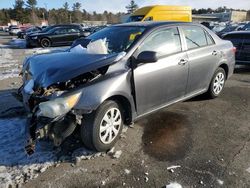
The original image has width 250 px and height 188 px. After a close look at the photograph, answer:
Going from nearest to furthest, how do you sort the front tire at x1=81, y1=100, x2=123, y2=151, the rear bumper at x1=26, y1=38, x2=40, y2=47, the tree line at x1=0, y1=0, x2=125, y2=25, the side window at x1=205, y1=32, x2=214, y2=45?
1. the front tire at x1=81, y1=100, x2=123, y2=151
2. the side window at x1=205, y1=32, x2=214, y2=45
3. the rear bumper at x1=26, y1=38, x2=40, y2=47
4. the tree line at x1=0, y1=0, x2=125, y2=25

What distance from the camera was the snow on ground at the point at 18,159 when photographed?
3346 millimetres

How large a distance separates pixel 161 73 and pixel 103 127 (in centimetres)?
128

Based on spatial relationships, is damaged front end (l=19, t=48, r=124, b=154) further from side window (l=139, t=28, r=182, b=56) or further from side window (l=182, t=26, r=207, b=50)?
side window (l=182, t=26, r=207, b=50)

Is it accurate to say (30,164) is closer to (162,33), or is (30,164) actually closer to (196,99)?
(162,33)

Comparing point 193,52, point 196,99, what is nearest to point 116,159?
point 193,52

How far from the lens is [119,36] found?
4695 millimetres

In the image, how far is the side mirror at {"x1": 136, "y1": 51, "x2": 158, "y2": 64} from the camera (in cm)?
395

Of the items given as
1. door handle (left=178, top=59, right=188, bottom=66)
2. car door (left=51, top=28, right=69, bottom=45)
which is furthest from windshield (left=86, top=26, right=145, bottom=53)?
car door (left=51, top=28, right=69, bottom=45)

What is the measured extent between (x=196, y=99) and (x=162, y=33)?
2.06m

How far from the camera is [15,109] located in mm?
5480

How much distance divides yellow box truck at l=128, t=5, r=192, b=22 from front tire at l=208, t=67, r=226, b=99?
34.3ft

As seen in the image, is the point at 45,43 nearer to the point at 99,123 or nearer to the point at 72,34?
the point at 72,34

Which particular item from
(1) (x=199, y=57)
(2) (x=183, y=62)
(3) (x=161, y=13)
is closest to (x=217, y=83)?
(1) (x=199, y=57)

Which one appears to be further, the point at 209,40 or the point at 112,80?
the point at 209,40
